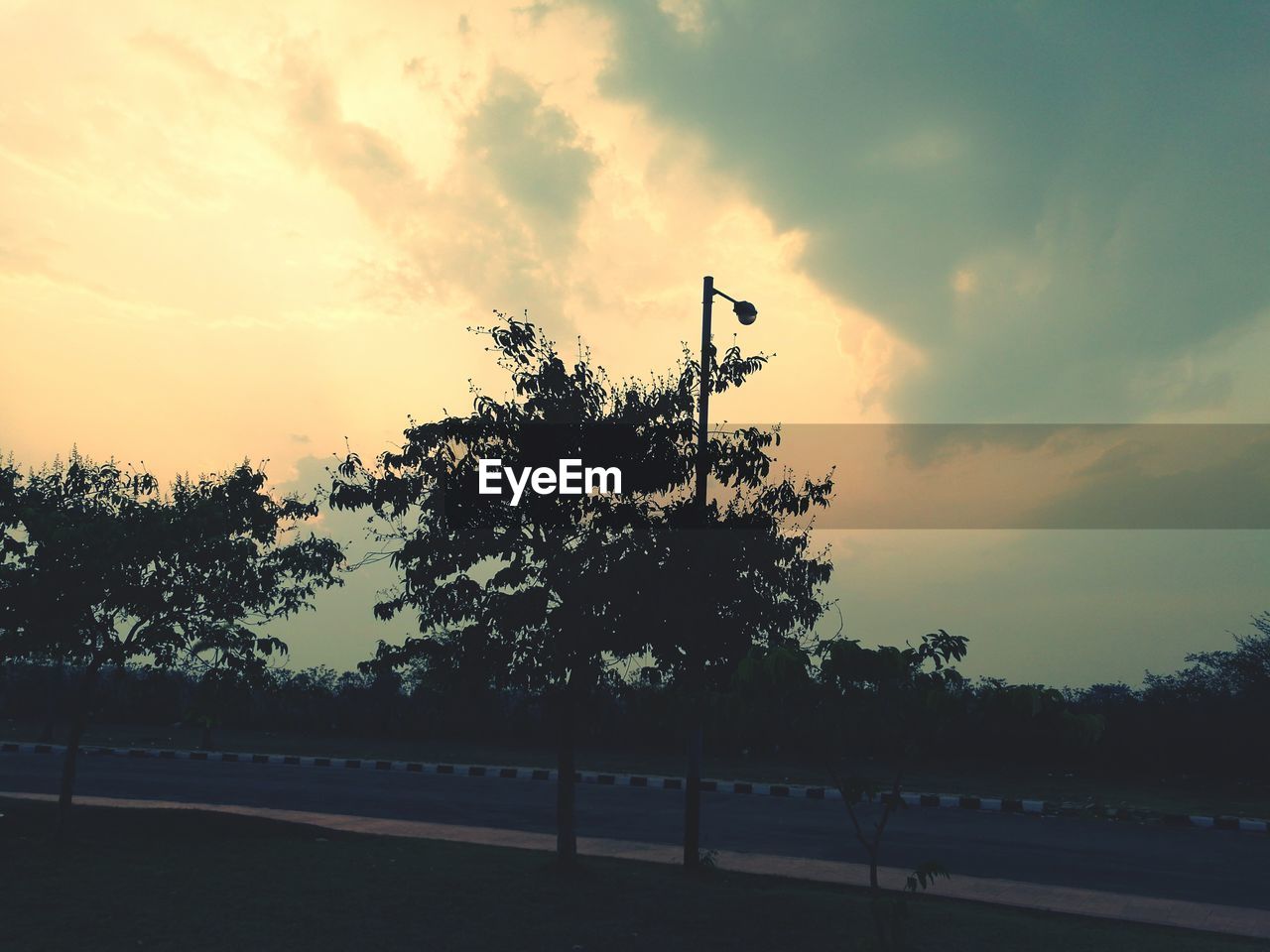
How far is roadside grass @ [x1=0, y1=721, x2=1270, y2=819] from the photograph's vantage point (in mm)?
23250

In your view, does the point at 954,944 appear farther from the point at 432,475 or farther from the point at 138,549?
the point at 138,549

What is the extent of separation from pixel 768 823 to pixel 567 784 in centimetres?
731

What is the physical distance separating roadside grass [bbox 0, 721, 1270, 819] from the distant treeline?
628 millimetres

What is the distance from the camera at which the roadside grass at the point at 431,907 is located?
9.56m

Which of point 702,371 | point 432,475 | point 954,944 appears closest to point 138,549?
point 432,475

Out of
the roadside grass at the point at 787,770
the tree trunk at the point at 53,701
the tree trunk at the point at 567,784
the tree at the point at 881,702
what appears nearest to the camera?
the tree at the point at 881,702

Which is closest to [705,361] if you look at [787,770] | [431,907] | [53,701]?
[431,907]

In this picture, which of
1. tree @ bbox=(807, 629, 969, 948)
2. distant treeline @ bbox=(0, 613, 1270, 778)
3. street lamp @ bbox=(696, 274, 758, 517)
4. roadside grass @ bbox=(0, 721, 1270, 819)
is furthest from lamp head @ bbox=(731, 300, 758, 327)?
roadside grass @ bbox=(0, 721, 1270, 819)

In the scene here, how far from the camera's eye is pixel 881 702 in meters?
8.17

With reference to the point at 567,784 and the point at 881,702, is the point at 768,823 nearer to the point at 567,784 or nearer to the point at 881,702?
the point at 567,784

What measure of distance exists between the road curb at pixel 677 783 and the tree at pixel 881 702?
432 inches

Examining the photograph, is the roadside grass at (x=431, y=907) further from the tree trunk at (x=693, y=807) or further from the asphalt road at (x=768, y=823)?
the asphalt road at (x=768, y=823)

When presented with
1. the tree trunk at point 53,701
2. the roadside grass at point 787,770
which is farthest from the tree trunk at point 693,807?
the tree trunk at point 53,701

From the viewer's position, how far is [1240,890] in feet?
44.5
